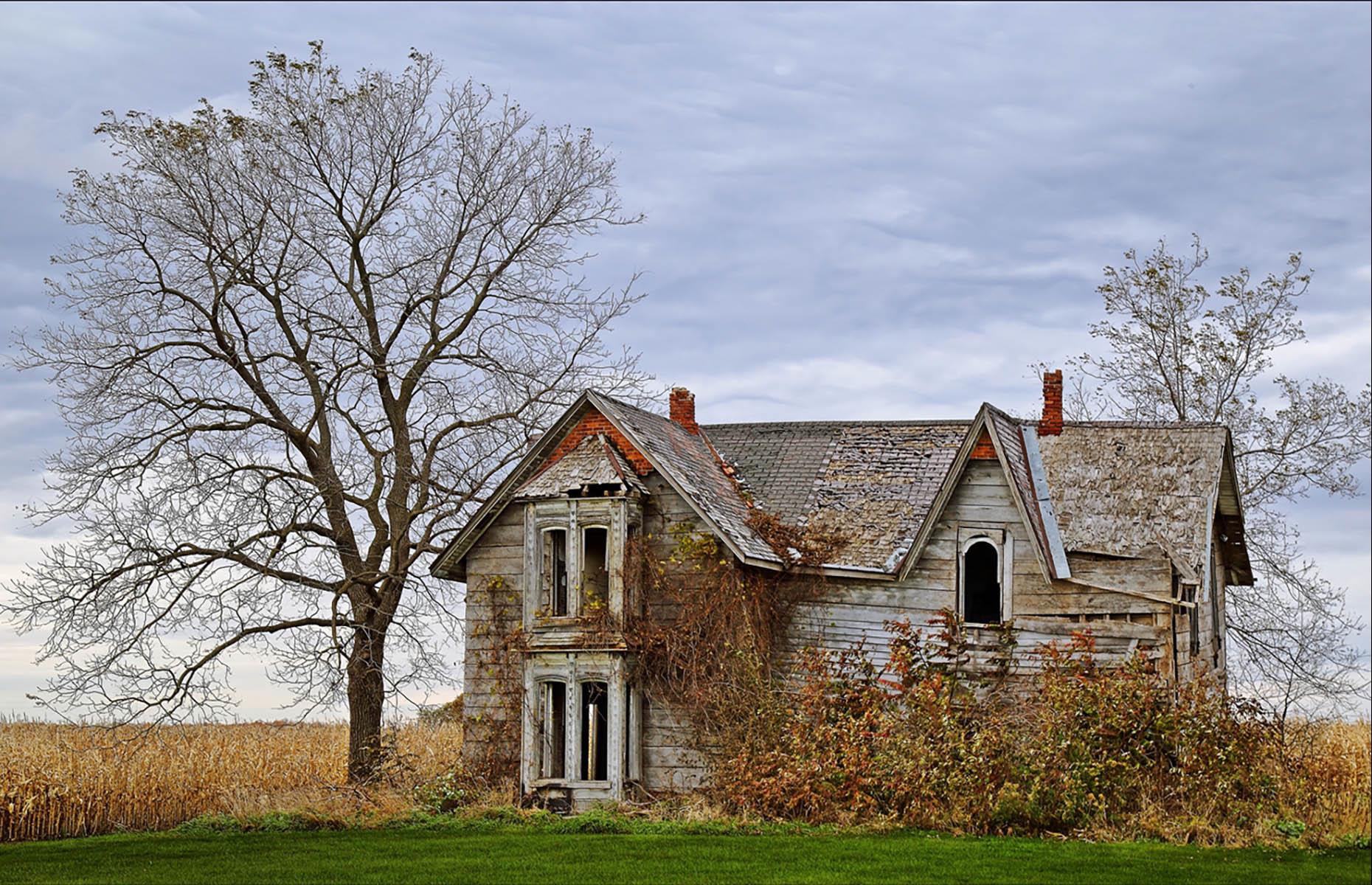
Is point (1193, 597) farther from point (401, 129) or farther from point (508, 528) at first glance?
point (401, 129)

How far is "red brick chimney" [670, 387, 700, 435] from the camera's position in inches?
1208

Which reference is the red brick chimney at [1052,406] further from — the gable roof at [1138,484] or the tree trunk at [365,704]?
the tree trunk at [365,704]

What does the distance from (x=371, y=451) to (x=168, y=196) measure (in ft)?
19.7

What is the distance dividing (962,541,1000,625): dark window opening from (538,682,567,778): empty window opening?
7.40m

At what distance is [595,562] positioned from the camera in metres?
28.7

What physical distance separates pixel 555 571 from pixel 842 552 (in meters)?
5.20

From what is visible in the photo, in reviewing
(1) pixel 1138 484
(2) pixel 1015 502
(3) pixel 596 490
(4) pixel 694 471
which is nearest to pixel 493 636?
(3) pixel 596 490

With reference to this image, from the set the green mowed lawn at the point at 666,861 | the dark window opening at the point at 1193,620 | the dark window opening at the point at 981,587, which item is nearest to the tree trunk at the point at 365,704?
the green mowed lawn at the point at 666,861

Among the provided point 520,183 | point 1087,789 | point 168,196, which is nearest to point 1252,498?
point 1087,789

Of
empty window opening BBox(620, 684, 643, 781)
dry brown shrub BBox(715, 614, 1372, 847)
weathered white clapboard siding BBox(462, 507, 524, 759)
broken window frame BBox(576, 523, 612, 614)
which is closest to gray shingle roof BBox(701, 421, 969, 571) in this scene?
dry brown shrub BBox(715, 614, 1372, 847)

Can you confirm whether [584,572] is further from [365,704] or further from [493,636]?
[365,704]

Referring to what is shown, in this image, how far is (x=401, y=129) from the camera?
2902 cm

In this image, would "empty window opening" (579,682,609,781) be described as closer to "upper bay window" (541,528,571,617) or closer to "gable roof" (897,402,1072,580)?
"upper bay window" (541,528,571,617)

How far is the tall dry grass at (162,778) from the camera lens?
2466 cm
